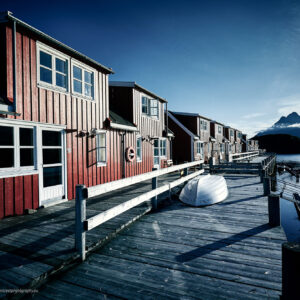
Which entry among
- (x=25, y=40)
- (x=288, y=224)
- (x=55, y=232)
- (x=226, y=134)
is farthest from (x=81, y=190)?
(x=226, y=134)

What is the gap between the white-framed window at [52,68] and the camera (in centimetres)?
653

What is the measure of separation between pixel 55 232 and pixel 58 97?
4776mm

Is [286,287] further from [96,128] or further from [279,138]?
[279,138]

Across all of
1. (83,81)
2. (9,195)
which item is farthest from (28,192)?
(83,81)

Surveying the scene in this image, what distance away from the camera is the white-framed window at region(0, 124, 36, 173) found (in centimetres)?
560

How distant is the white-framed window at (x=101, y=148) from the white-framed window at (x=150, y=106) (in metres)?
5.16

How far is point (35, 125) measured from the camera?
6.15m

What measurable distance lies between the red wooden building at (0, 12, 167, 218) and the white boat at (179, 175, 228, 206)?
4.24 meters

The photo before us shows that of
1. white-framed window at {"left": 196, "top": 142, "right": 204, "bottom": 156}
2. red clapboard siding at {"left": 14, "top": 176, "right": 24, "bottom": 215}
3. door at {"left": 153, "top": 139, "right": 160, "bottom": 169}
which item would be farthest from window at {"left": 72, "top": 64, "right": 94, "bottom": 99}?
white-framed window at {"left": 196, "top": 142, "right": 204, "bottom": 156}

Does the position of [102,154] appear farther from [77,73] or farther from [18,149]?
[18,149]

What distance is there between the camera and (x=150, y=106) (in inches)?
560

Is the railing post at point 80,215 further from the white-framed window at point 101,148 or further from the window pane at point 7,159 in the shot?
the white-framed window at point 101,148

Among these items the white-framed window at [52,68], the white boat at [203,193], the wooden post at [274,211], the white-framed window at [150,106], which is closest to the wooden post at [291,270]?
the wooden post at [274,211]

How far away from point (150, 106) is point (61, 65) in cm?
765
